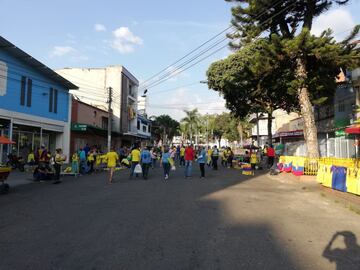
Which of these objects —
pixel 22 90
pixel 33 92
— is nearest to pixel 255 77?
pixel 22 90

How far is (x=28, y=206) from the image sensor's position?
10.1 metres

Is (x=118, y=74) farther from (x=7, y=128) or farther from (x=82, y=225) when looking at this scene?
(x=82, y=225)

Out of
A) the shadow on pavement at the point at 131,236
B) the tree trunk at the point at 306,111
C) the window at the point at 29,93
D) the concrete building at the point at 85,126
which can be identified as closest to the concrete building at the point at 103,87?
the concrete building at the point at 85,126

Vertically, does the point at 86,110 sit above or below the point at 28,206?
above

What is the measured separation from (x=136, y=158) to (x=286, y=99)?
1652 cm

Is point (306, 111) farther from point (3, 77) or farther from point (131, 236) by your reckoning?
point (3, 77)

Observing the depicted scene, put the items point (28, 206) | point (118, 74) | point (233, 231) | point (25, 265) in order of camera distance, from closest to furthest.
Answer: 1. point (25, 265)
2. point (233, 231)
3. point (28, 206)
4. point (118, 74)

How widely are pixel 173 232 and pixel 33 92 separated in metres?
22.8

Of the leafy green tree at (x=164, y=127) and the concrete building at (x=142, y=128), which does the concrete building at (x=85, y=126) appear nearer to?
the concrete building at (x=142, y=128)

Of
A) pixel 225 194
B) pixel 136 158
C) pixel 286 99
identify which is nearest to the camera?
pixel 225 194

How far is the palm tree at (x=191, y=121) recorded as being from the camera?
98000 mm

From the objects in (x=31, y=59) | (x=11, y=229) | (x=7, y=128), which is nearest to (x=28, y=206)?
(x=11, y=229)

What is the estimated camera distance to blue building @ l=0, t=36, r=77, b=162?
23.5m

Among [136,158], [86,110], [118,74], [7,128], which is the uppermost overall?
[118,74]
